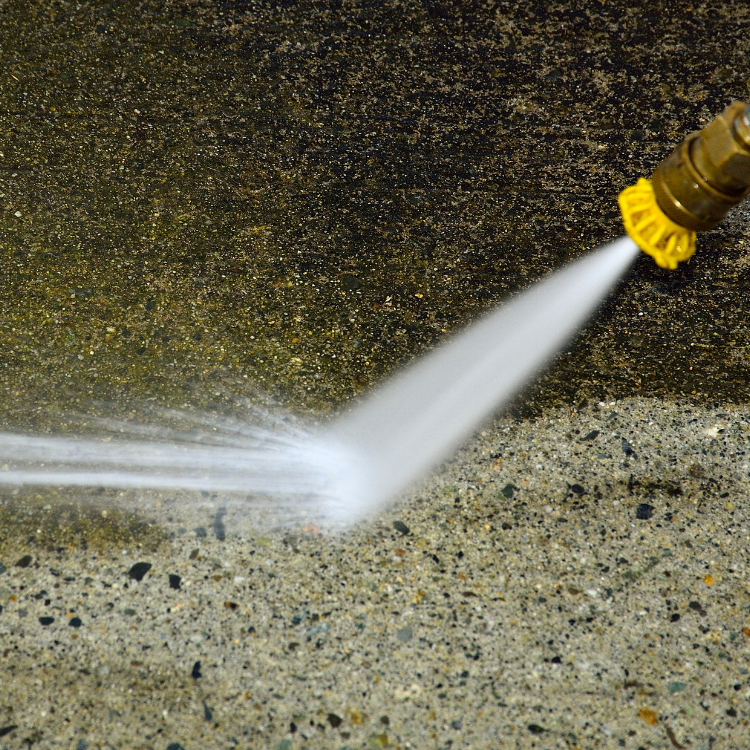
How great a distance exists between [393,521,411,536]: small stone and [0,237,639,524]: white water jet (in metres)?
0.07

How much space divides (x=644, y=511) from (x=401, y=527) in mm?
630

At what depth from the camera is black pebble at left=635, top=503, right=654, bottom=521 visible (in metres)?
1.90

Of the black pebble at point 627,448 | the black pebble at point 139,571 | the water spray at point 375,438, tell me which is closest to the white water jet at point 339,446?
the water spray at point 375,438

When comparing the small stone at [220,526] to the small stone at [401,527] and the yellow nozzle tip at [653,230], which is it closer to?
the small stone at [401,527]

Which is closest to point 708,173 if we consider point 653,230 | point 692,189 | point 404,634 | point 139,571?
point 692,189

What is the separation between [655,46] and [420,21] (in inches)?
37.6

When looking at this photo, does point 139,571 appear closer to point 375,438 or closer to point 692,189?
point 375,438

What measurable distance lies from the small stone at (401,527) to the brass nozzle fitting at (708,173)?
0.98m

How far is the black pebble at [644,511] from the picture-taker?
190 centimetres

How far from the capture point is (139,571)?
5.82 feet

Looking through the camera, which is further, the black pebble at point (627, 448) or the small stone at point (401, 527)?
the black pebble at point (627, 448)

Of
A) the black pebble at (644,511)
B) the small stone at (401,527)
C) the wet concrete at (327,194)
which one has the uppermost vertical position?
the wet concrete at (327,194)

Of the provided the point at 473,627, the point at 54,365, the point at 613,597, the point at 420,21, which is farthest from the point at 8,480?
the point at 420,21

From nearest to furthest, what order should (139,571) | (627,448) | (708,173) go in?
(708,173), (139,571), (627,448)
